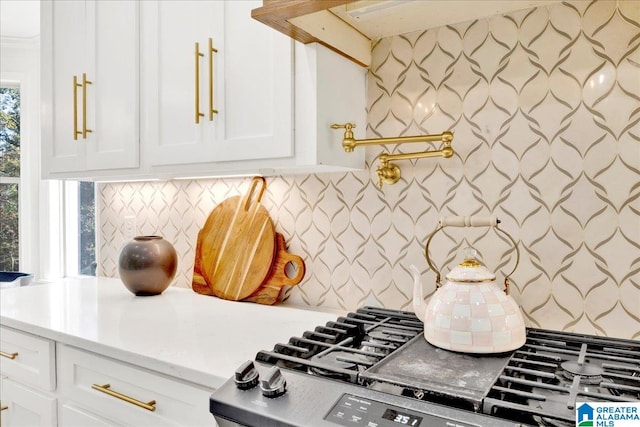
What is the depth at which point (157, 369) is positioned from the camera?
112 cm

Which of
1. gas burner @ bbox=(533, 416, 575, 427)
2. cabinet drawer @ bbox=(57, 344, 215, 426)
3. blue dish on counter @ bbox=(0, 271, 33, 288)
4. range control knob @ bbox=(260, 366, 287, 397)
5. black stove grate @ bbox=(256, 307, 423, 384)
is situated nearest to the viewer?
gas burner @ bbox=(533, 416, 575, 427)

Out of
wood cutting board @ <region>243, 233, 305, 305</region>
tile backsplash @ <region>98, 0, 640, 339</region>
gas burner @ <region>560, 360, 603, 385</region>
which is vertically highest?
tile backsplash @ <region>98, 0, 640, 339</region>

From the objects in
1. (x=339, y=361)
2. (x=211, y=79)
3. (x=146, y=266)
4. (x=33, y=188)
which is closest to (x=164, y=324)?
(x=146, y=266)

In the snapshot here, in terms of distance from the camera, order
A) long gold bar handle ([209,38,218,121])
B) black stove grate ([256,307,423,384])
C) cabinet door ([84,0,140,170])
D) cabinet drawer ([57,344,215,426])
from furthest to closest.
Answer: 1. cabinet door ([84,0,140,170])
2. long gold bar handle ([209,38,218,121])
3. cabinet drawer ([57,344,215,426])
4. black stove grate ([256,307,423,384])

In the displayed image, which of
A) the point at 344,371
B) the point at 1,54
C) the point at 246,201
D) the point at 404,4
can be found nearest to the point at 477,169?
the point at 404,4

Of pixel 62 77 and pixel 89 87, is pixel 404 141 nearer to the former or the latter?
pixel 89 87

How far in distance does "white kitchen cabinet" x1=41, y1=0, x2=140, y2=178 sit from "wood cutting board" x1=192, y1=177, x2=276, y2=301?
1.29ft

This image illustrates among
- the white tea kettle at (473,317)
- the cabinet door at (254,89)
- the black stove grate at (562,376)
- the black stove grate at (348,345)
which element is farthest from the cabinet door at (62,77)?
the black stove grate at (562,376)

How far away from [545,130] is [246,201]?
3.53 ft

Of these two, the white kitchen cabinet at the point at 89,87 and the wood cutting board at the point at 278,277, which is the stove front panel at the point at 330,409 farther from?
the white kitchen cabinet at the point at 89,87

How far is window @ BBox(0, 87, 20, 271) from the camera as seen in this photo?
2.87 m

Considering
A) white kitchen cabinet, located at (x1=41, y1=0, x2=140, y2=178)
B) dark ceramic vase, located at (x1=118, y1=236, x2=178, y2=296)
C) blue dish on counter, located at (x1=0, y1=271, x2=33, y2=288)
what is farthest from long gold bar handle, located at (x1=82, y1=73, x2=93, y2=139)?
blue dish on counter, located at (x1=0, y1=271, x2=33, y2=288)

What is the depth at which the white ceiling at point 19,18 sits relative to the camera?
2.35 meters

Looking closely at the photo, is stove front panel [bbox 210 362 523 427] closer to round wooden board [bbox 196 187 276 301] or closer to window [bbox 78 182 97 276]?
round wooden board [bbox 196 187 276 301]
